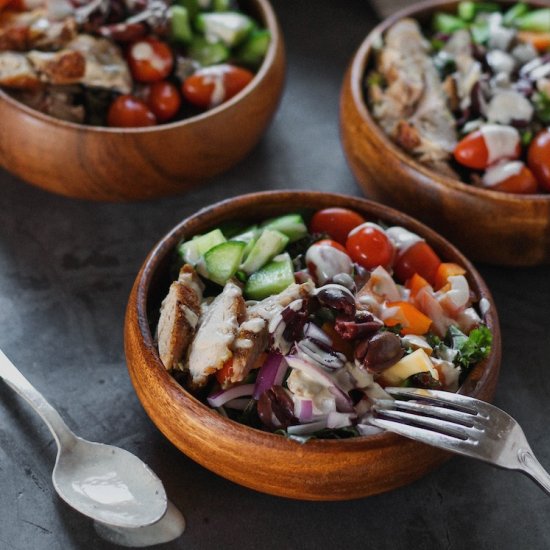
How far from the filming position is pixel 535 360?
2250 mm

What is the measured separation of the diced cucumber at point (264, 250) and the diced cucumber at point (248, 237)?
2 cm

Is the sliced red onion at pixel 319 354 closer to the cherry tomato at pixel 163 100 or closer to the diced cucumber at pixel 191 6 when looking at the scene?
the cherry tomato at pixel 163 100

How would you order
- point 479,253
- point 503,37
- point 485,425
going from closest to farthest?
1. point 485,425
2. point 479,253
3. point 503,37

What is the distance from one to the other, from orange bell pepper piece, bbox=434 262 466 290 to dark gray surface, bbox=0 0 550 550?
0.38 m

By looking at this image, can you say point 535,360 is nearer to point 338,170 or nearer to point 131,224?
point 338,170

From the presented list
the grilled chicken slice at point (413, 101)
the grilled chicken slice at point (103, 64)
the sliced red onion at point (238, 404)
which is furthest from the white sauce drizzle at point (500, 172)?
the grilled chicken slice at point (103, 64)

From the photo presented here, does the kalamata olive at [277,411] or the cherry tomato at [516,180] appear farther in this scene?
the cherry tomato at [516,180]

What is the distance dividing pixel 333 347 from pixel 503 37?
59.4 inches

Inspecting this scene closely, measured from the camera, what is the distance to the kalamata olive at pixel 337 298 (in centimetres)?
176

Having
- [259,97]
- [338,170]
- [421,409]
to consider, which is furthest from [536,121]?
[421,409]

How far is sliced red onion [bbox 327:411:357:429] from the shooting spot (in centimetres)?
166

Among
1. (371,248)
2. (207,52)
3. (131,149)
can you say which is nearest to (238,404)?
(371,248)

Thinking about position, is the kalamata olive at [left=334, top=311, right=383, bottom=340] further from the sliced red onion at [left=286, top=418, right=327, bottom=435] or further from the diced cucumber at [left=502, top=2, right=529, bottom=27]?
the diced cucumber at [left=502, top=2, right=529, bottom=27]

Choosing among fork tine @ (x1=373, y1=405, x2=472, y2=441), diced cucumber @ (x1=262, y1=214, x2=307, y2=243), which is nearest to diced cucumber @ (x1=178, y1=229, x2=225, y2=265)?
diced cucumber @ (x1=262, y1=214, x2=307, y2=243)
